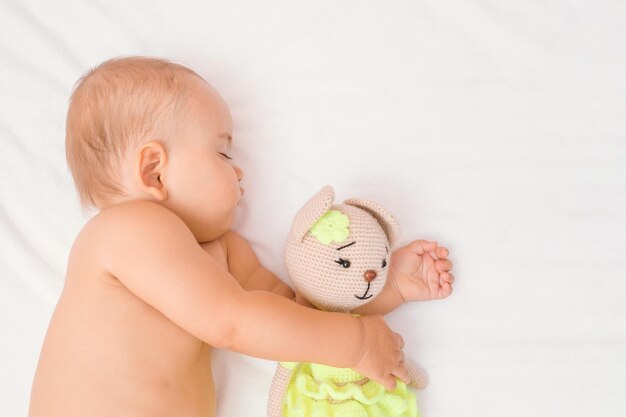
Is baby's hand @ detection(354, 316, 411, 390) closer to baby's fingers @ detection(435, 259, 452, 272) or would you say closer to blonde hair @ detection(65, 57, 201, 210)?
baby's fingers @ detection(435, 259, 452, 272)

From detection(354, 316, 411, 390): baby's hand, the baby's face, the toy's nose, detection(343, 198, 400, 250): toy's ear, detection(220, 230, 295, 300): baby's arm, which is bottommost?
detection(354, 316, 411, 390): baby's hand

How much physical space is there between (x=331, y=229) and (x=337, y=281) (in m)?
0.10

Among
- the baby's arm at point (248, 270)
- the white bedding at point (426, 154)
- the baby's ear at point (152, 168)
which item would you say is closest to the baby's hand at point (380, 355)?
the white bedding at point (426, 154)

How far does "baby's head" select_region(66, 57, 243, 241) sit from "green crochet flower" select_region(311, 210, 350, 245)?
0.21 meters

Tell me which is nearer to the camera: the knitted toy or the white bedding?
the knitted toy

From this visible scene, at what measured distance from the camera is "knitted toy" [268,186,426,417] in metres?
1.20

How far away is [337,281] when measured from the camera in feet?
3.94

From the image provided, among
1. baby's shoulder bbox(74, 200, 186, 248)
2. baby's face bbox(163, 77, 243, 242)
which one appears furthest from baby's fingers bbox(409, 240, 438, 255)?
baby's shoulder bbox(74, 200, 186, 248)

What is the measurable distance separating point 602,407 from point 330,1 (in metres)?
1.07

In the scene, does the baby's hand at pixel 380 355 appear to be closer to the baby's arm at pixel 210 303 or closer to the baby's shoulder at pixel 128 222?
the baby's arm at pixel 210 303

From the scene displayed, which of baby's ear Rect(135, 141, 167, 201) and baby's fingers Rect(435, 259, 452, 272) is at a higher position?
baby's ear Rect(135, 141, 167, 201)

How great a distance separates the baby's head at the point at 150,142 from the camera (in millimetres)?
1228

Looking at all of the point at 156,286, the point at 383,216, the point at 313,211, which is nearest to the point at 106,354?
the point at 156,286

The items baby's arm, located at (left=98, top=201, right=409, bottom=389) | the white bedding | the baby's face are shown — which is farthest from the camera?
the white bedding
